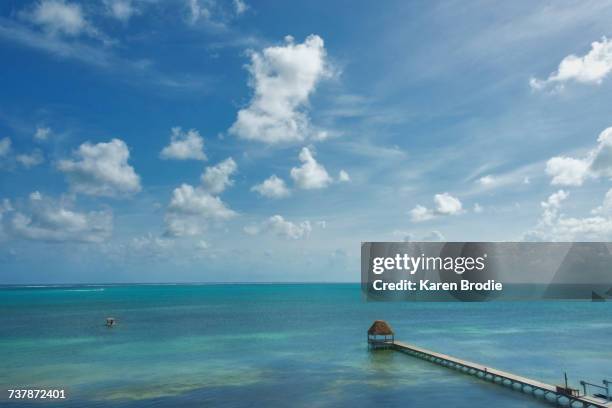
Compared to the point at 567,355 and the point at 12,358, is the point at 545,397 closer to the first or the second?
the point at 567,355

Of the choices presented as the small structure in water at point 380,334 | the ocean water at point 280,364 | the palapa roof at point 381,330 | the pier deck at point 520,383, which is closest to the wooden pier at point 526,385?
the pier deck at point 520,383

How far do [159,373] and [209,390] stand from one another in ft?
26.3

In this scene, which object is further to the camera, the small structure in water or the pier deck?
the small structure in water

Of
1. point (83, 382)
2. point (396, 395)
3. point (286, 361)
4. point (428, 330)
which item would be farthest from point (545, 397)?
point (428, 330)

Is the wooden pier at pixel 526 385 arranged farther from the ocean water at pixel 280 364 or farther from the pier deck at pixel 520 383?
the ocean water at pixel 280 364

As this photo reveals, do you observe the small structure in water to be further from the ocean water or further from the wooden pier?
the wooden pier

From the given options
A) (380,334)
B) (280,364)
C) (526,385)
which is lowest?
(280,364)

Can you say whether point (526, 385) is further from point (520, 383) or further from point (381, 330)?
point (381, 330)

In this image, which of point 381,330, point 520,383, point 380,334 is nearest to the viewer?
point 520,383

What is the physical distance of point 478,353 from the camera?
154ft

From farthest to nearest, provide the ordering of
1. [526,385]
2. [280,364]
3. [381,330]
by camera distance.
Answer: [381,330]
[280,364]
[526,385]

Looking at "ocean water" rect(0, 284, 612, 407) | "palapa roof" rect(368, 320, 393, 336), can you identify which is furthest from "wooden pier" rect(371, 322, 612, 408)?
"palapa roof" rect(368, 320, 393, 336)

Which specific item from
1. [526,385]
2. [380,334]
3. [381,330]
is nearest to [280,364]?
[380,334]

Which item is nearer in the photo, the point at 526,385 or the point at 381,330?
the point at 526,385
